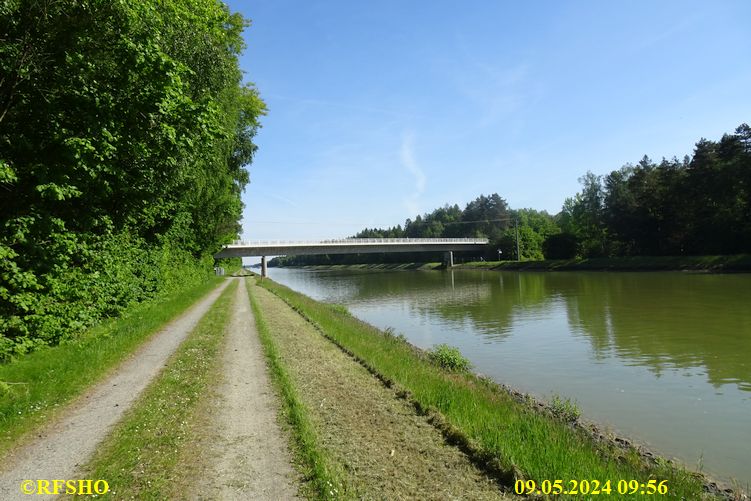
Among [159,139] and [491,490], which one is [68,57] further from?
[491,490]

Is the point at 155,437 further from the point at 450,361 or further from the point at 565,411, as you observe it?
the point at 450,361

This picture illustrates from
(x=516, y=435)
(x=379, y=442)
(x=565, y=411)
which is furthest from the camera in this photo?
(x=565, y=411)

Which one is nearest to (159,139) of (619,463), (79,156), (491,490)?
(79,156)

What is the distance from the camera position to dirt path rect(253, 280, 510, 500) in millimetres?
5418

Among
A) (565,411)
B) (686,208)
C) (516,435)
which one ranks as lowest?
(565,411)

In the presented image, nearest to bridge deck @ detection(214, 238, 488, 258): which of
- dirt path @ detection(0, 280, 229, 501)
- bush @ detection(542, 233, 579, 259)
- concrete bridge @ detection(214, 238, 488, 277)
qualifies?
concrete bridge @ detection(214, 238, 488, 277)

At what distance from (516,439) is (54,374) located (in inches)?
358

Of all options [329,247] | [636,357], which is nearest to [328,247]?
[329,247]

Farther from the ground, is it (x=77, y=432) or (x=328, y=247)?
(x=328, y=247)

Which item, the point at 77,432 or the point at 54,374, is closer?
the point at 77,432

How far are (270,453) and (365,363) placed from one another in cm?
595

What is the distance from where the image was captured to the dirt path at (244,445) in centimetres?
525

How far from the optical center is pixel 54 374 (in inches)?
362

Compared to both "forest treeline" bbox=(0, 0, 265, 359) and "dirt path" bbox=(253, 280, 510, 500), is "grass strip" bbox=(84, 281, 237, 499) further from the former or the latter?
"forest treeline" bbox=(0, 0, 265, 359)
